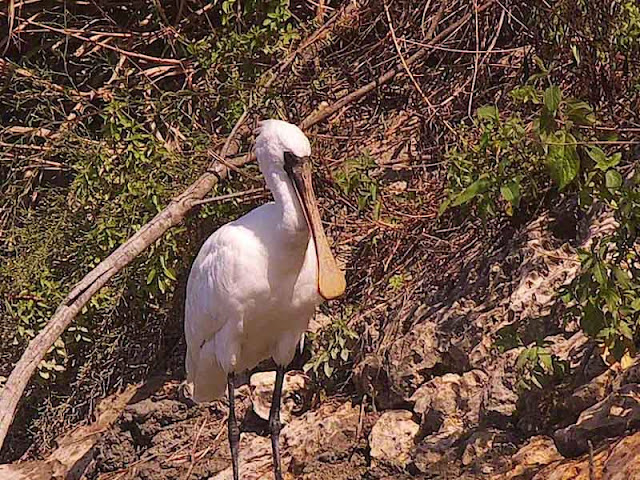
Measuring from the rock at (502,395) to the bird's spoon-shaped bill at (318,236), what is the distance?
85 cm

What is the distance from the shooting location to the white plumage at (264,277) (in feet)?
19.1

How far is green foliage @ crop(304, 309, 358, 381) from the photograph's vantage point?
6.73 m

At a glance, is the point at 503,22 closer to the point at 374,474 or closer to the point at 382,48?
the point at 382,48

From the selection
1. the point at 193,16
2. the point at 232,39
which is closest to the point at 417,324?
the point at 232,39

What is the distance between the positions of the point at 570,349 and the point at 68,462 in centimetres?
365

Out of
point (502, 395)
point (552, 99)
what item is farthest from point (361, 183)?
point (552, 99)

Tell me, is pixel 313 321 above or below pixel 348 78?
below

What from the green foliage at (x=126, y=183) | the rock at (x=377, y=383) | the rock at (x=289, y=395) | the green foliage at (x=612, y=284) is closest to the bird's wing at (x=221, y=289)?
the rock at (x=289, y=395)

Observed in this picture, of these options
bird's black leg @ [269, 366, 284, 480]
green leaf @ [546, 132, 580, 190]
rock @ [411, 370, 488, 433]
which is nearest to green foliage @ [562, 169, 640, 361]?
green leaf @ [546, 132, 580, 190]

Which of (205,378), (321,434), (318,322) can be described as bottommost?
(321,434)

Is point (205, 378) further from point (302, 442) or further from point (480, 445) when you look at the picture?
point (480, 445)

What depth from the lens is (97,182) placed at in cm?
761

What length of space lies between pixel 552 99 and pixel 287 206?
1718mm

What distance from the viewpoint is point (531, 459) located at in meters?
4.96
